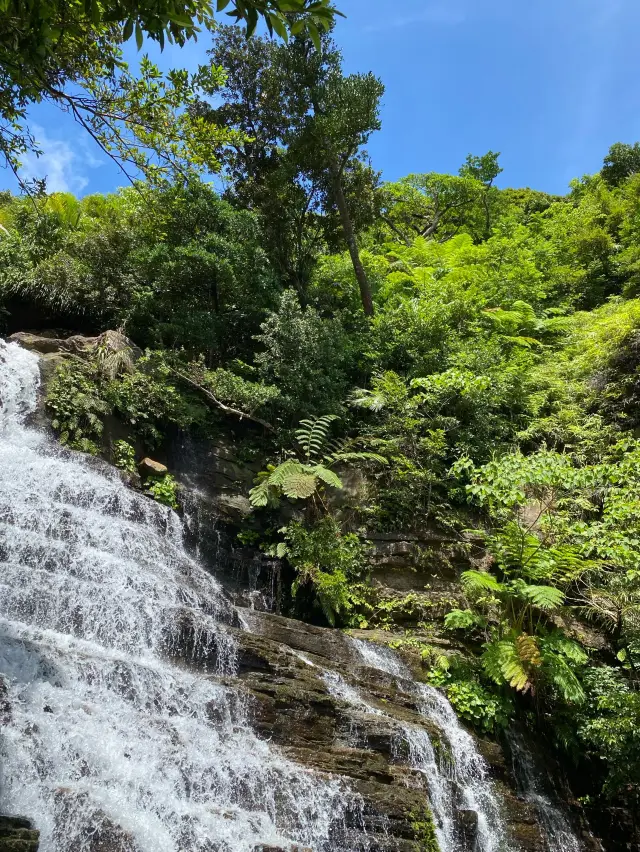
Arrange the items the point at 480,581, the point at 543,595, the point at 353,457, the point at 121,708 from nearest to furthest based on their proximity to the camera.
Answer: the point at 121,708 → the point at 543,595 → the point at 480,581 → the point at 353,457

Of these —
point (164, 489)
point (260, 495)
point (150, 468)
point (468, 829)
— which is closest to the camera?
point (468, 829)

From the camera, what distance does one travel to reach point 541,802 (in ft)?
26.2

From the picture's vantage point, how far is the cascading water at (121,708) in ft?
15.2

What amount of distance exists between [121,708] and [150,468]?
258 inches

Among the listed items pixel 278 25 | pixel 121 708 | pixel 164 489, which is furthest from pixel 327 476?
pixel 278 25

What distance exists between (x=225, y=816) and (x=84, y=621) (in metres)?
3.06

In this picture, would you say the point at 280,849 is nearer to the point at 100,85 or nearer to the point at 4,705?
the point at 4,705

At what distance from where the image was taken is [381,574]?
1123 centimetres

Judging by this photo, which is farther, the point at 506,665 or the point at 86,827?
the point at 506,665

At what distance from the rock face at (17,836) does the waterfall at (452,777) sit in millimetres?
4102

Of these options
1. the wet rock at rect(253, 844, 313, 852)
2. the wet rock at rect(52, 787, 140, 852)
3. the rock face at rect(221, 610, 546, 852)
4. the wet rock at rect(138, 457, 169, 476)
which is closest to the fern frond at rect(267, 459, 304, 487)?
the wet rock at rect(138, 457, 169, 476)

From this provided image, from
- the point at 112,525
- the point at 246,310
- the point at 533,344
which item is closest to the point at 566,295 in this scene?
the point at 533,344

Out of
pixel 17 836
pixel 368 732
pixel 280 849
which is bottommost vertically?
pixel 280 849

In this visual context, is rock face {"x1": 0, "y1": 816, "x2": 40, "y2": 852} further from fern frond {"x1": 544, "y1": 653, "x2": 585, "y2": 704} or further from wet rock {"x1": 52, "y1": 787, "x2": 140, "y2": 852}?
fern frond {"x1": 544, "y1": 653, "x2": 585, "y2": 704}
